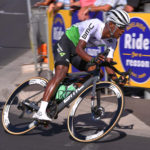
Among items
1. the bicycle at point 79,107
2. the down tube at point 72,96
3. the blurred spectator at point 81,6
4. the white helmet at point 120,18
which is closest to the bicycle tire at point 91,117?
the bicycle at point 79,107

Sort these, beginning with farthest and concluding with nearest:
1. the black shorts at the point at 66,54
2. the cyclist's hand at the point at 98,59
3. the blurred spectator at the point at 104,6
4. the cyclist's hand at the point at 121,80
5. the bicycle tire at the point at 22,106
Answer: the blurred spectator at the point at 104,6 → the bicycle tire at the point at 22,106 → the black shorts at the point at 66,54 → the cyclist's hand at the point at 121,80 → the cyclist's hand at the point at 98,59

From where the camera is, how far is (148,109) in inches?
302

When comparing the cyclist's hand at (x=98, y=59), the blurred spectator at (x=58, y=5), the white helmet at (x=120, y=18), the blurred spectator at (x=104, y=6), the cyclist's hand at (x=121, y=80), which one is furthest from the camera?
the blurred spectator at (x=58, y=5)

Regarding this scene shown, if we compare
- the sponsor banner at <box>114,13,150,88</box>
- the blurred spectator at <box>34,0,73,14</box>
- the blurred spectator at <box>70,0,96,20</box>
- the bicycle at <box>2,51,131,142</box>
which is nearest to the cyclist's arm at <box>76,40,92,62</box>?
the bicycle at <box>2,51,131,142</box>

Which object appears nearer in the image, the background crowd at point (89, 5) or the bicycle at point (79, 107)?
the bicycle at point (79, 107)

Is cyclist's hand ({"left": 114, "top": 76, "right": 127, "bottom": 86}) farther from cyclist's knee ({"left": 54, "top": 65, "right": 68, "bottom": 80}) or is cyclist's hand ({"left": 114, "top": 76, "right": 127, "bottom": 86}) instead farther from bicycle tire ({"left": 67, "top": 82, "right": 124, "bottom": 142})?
cyclist's knee ({"left": 54, "top": 65, "right": 68, "bottom": 80})

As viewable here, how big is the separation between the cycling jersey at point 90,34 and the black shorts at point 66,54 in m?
0.08

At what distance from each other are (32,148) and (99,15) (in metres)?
3.38

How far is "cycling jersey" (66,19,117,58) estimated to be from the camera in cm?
589

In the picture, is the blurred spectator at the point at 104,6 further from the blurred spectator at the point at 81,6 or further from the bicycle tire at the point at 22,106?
the bicycle tire at the point at 22,106

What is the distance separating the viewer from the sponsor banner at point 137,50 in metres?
7.95

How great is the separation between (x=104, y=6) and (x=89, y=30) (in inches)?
95.1

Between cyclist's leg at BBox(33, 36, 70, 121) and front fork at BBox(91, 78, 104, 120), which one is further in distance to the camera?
cyclist's leg at BBox(33, 36, 70, 121)

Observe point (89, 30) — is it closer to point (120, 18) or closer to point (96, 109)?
point (120, 18)
